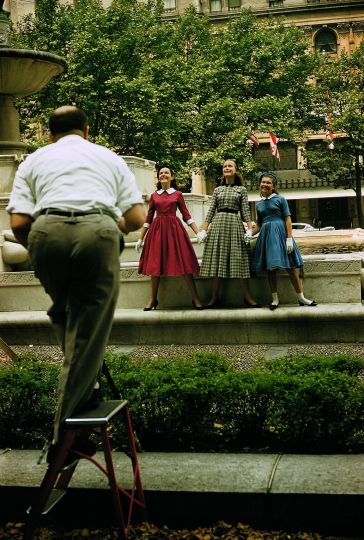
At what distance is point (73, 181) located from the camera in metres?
Answer: 3.37

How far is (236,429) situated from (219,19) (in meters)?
52.5

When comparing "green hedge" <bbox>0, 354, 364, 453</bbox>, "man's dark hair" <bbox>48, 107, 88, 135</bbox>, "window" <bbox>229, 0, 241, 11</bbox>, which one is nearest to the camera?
"man's dark hair" <bbox>48, 107, 88, 135</bbox>

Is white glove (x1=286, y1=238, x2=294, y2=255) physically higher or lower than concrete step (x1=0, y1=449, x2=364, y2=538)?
higher

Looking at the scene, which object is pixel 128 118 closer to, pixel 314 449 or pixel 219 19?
pixel 219 19

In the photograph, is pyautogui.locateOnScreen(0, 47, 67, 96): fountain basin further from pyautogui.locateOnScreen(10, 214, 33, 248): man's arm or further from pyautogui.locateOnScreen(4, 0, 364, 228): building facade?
pyautogui.locateOnScreen(4, 0, 364, 228): building facade

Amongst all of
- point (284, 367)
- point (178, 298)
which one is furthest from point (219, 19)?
point (284, 367)

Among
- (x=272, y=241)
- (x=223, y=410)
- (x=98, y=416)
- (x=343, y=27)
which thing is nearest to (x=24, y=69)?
(x=272, y=241)

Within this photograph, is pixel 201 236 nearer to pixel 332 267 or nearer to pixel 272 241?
pixel 272 241

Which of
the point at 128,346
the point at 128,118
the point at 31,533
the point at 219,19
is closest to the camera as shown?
the point at 31,533

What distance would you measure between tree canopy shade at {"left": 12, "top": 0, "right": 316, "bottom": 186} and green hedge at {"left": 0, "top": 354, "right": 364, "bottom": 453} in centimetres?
2862

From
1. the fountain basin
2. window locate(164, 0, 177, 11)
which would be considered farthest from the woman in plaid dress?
window locate(164, 0, 177, 11)

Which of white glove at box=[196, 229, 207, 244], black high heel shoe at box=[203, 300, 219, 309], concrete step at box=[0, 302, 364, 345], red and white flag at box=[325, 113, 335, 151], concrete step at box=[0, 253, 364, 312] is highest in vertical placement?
A: red and white flag at box=[325, 113, 335, 151]

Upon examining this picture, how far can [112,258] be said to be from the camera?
331 centimetres

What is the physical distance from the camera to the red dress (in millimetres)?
9961
